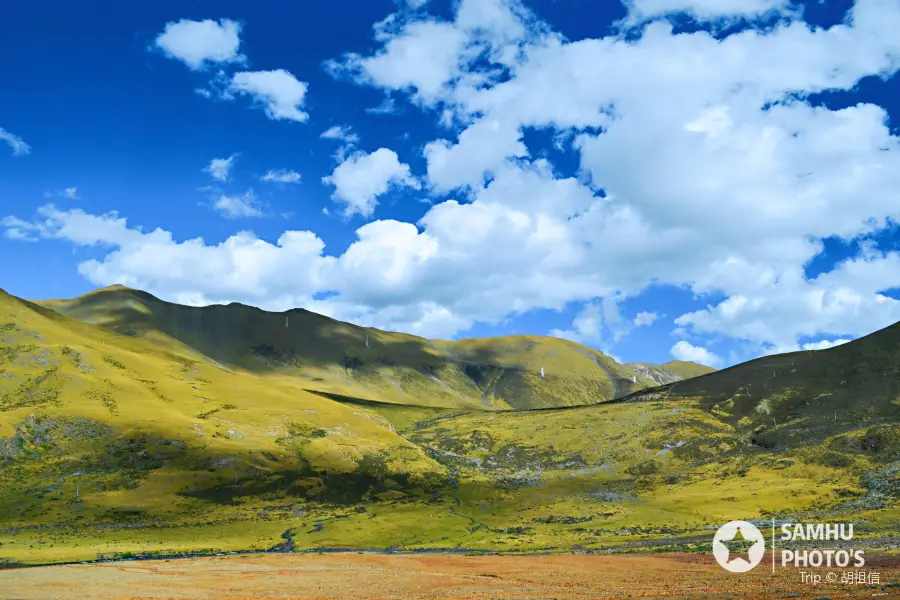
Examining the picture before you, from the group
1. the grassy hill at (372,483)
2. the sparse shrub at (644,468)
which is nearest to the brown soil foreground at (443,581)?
the grassy hill at (372,483)

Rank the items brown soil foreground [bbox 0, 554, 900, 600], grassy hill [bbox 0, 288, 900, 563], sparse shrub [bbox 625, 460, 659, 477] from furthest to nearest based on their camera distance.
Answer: sparse shrub [bbox 625, 460, 659, 477]
grassy hill [bbox 0, 288, 900, 563]
brown soil foreground [bbox 0, 554, 900, 600]

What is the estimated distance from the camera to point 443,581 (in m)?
56.1

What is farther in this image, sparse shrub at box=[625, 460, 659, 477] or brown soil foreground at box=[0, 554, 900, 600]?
sparse shrub at box=[625, 460, 659, 477]

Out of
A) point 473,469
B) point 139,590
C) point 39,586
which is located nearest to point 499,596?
point 139,590

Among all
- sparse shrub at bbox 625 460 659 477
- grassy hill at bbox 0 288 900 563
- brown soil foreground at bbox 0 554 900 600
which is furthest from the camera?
sparse shrub at bbox 625 460 659 477

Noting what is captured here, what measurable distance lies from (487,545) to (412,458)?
8472cm

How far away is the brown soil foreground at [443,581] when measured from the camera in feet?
138

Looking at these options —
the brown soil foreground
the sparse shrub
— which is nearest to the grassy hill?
the sparse shrub

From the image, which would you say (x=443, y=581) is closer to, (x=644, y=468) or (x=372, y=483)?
(x=372, y=483)

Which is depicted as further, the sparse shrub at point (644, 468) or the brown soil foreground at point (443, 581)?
the sparse shrub at point (644, 468)

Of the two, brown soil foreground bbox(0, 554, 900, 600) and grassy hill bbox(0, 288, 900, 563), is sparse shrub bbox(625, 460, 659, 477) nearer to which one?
grassy hill bbox(0, 288, 900, 563)

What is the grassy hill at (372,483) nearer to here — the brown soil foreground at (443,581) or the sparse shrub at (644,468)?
the sparse shrub at (644,468)

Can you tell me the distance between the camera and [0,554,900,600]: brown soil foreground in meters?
42.2

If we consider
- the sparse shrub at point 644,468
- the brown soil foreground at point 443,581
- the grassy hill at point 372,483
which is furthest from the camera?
the sparse shrub at point 644,468
